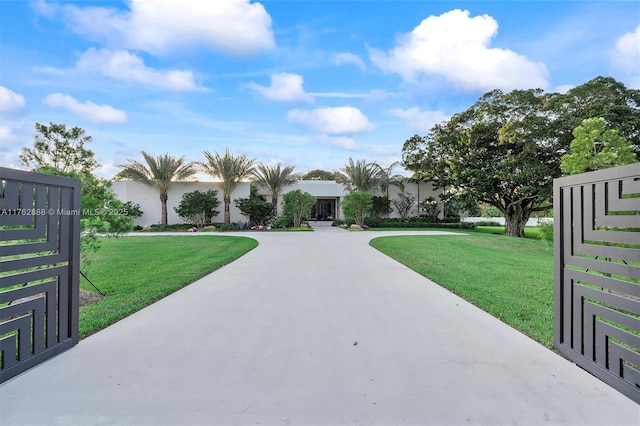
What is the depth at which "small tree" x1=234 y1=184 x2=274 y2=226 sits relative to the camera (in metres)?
23.4

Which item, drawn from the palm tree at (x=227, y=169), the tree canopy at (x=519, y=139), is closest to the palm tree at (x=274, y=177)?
the palm tree at (x=227, y=169)

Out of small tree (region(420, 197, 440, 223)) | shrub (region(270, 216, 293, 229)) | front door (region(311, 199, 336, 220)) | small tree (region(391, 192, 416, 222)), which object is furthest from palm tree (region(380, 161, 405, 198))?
shrub (region(270, 216, 293, 229))

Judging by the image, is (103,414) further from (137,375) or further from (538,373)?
(538,373)

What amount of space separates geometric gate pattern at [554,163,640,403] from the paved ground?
21cm

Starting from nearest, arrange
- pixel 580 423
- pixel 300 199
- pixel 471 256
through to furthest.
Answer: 1. pixel 580 423
2. pixel 471 256
3. pixel 300 199

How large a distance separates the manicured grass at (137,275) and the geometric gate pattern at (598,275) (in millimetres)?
5081

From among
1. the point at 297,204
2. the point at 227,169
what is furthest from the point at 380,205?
the point at 227,169

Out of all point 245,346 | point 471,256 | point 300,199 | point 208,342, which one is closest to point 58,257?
point 208,342

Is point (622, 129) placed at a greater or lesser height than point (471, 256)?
greater

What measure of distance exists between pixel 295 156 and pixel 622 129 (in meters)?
20.1

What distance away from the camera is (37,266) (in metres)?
2.91

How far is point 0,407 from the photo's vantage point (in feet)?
7.16

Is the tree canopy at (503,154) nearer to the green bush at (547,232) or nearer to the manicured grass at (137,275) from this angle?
the green bush at (547,232)

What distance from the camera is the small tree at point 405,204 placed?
28109 mm
